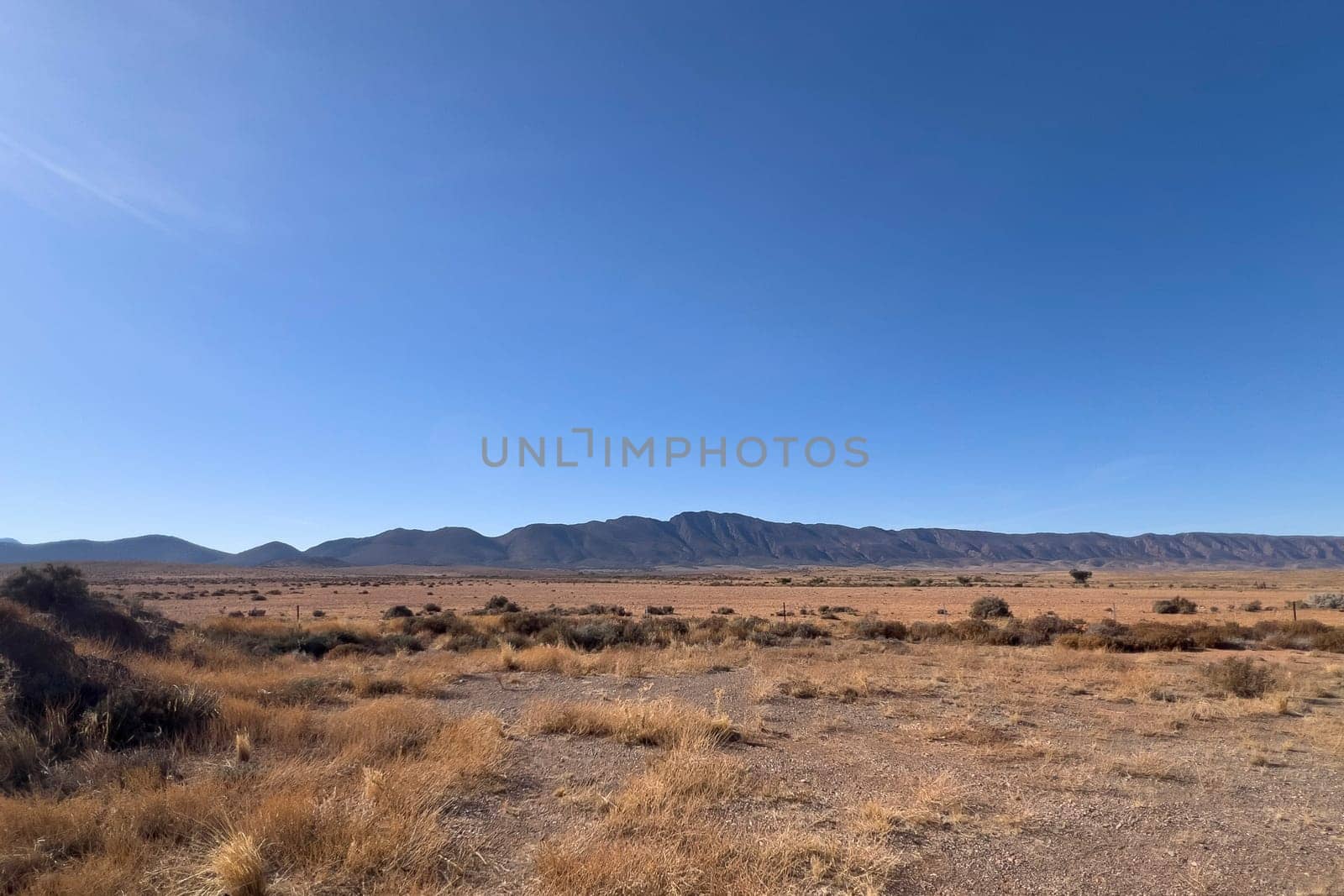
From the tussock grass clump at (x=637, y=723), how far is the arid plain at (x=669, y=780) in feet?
0.17

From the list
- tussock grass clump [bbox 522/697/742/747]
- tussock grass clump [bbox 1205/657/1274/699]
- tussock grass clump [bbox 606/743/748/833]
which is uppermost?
tussock grass clump [bbox 606/743/748/833]

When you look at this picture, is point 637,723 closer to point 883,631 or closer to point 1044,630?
point 883,631

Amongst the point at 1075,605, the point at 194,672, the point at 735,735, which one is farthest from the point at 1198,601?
the point at 194,672

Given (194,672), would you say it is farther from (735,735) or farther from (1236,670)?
(1236,670)

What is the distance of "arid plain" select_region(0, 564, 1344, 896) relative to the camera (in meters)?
5.52

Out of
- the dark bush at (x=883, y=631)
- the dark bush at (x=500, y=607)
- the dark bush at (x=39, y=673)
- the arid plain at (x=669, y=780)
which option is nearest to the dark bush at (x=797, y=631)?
the dark bush at (x=883, y=631)

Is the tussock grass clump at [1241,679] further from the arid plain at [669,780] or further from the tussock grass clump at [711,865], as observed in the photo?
the tussock grass clump at [711,865]

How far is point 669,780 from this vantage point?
759cm

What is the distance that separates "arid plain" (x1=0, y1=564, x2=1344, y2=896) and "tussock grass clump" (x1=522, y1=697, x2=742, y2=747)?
5 cm

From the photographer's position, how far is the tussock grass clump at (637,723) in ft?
33.1

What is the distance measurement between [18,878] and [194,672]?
936cm

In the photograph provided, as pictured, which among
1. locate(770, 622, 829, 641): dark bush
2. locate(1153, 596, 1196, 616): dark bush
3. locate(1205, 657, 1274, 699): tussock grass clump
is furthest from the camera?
locate(1153, 596, 1196, 616): dark bush

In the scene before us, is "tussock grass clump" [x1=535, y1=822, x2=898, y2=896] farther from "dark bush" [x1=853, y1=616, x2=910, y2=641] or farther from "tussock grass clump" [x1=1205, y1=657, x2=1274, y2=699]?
"dark bush" [x1=853, y1=616, x2=910, y2=641]

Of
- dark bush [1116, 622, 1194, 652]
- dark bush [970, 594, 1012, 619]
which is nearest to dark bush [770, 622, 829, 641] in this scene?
dark bush [1116, 622, 1194, 652]
